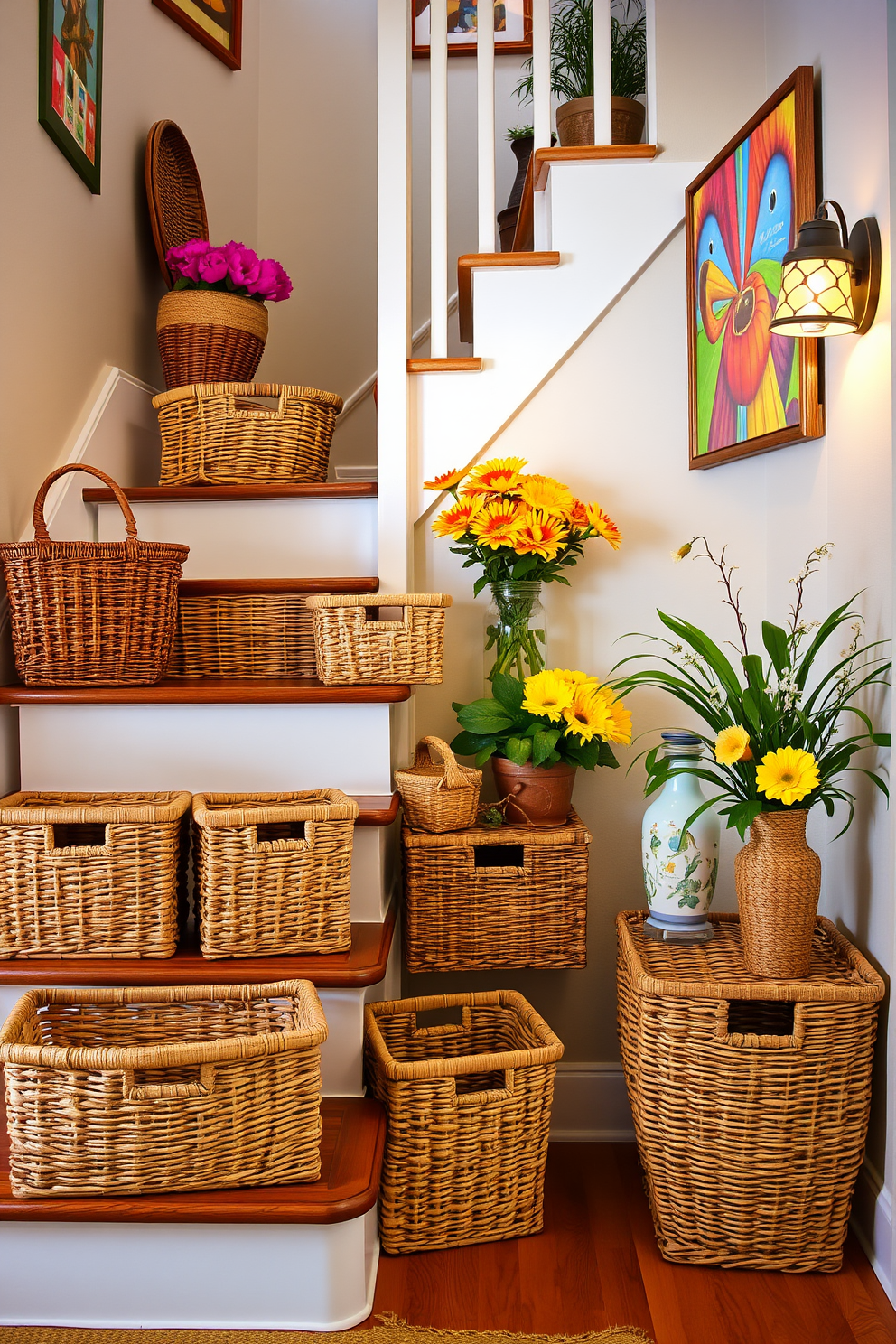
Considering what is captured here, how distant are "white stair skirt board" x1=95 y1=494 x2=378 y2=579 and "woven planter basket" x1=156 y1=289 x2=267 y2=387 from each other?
0.38 metres

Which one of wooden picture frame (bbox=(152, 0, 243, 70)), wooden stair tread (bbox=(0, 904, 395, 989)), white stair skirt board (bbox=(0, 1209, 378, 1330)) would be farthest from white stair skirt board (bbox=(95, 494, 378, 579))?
wooden picture frame (bbox=(152, 0, 243, 70))

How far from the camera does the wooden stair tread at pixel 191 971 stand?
5.13ft

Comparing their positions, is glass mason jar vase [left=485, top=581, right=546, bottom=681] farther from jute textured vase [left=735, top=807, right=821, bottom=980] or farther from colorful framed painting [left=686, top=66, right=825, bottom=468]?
jute textured vase [left=735, top=807, right=821, bottom=980]

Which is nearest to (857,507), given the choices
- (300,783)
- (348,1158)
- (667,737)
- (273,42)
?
(667,737)

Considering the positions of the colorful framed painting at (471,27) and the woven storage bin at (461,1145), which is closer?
the woven storage bin at (461,1145)

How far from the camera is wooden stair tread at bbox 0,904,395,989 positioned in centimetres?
156

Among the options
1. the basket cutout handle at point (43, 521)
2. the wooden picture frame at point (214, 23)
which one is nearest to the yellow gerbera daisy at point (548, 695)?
the basket cutout handle at point (43, 521)

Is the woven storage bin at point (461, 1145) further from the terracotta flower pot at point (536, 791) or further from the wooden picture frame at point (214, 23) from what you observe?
the wooden picture frame at point (214, 23)

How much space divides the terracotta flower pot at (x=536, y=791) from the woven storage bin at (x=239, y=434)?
79cm

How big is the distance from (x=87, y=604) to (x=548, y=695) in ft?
2.73

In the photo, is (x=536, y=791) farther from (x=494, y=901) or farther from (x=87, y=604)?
(x=87, y=604)

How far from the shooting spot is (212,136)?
3.04 m

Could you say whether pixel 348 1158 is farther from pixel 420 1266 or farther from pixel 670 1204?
pixel 670 1204

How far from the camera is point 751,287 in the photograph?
1874mm
